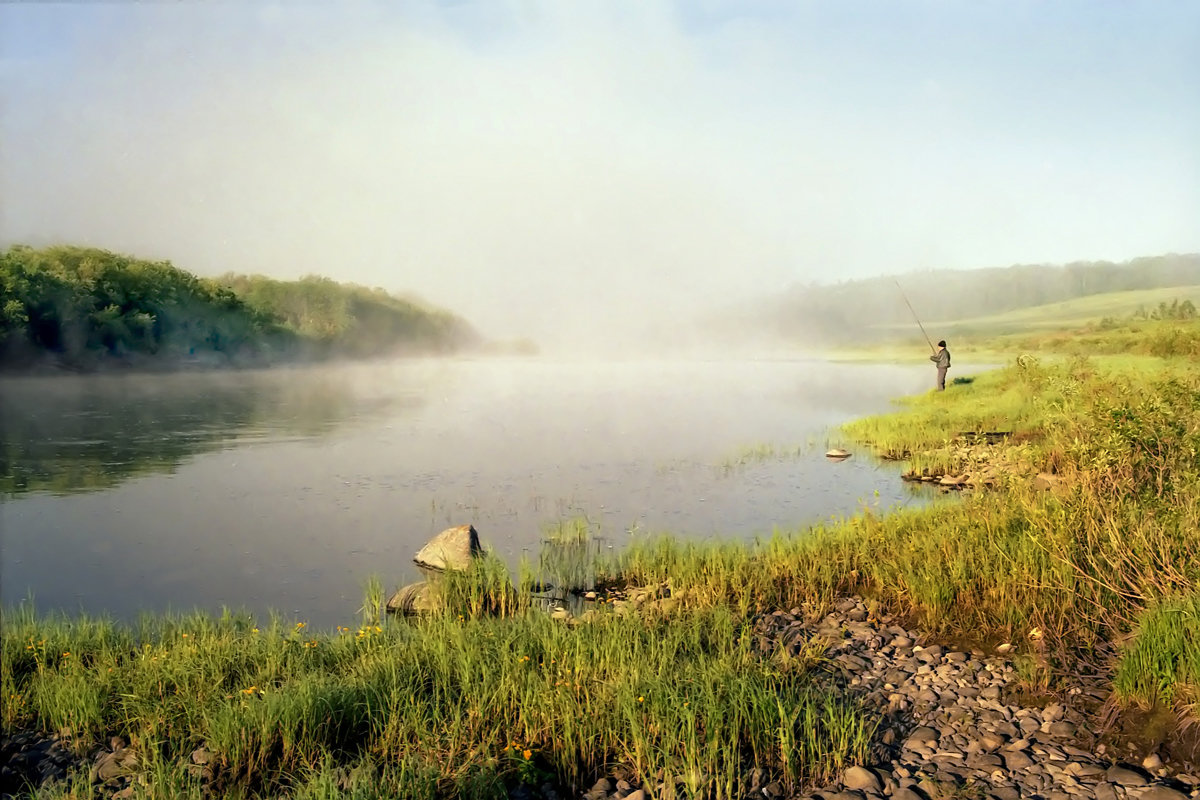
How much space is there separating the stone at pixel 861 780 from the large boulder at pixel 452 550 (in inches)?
226

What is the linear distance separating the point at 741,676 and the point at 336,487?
12.3 meters

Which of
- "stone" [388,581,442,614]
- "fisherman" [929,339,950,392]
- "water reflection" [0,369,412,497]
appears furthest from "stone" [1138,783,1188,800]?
"fisherman" [929,339,950,392]

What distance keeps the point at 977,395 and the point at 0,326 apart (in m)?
41.1

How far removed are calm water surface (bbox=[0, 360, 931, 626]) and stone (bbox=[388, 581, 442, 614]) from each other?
55 centimetres

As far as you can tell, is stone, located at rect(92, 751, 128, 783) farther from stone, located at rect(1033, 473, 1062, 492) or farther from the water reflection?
the water reflection

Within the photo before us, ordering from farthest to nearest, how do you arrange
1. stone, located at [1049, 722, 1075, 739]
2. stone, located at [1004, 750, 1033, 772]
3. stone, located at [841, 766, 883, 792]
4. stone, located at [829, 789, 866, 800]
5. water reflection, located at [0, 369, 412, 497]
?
water reflection, located at [0, 369, 412, 497] < stone, located at [1049, 722, 1075, 739] < stone, located at [1004, 750, 1033, 772] < stone, located at [841, 766, 883, 792] < stone, located at [829, 789, 866, 800]

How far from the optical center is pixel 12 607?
8.27 metres

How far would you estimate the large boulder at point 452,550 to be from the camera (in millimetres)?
9688

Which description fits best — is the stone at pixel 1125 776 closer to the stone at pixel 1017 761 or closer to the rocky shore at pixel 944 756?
the rocky shore at pixel 944 756

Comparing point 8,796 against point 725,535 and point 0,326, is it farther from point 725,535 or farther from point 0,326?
point 0,326

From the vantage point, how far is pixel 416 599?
8.66 meters

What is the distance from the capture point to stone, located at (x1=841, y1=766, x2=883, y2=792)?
14.6 feet

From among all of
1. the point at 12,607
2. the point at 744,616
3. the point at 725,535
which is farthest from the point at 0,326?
the point at 744,616

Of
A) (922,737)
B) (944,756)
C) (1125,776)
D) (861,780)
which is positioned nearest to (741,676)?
(861,780)
